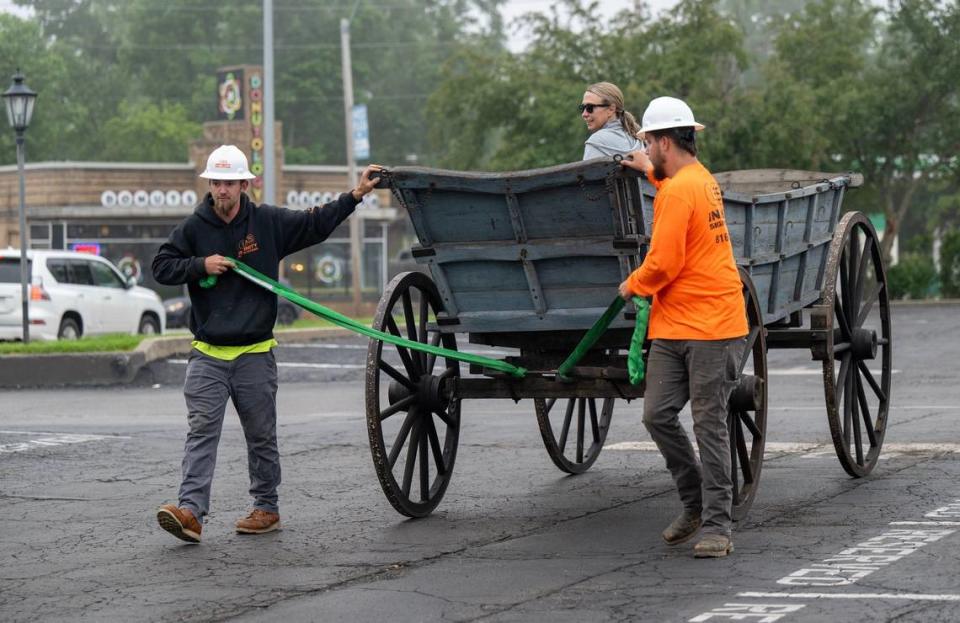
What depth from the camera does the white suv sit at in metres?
23.3

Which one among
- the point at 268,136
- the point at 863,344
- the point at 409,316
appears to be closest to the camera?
the point at 409,316

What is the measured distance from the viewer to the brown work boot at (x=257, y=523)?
25.3 ft

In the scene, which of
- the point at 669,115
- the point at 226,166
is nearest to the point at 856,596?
the point at 669,115

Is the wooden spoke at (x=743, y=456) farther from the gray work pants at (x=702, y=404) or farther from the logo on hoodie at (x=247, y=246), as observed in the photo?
the logo on hoodie at (x=247, y=246)

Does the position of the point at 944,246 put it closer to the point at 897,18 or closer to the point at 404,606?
the point at 897,18

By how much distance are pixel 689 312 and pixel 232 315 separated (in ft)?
7.42

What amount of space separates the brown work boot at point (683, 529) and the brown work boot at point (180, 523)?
220cm

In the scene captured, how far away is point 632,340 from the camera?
291 inches

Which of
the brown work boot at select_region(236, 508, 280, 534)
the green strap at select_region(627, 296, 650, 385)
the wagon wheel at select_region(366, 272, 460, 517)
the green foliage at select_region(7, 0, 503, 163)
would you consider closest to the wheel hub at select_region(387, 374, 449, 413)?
the wagon wheel at select_region(366, 272, 460, 517)

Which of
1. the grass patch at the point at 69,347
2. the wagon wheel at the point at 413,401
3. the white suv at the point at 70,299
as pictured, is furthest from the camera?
the white suv at the point at 70,299

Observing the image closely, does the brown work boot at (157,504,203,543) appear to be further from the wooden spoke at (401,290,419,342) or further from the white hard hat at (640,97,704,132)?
the white hard hat at (640,97,704,132)

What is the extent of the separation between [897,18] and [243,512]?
104 ft

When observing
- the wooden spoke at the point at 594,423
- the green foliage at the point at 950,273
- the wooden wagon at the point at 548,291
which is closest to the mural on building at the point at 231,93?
the green foliage at the point at 950,273

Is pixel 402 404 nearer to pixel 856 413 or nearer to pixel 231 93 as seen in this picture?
pixel 856 413
